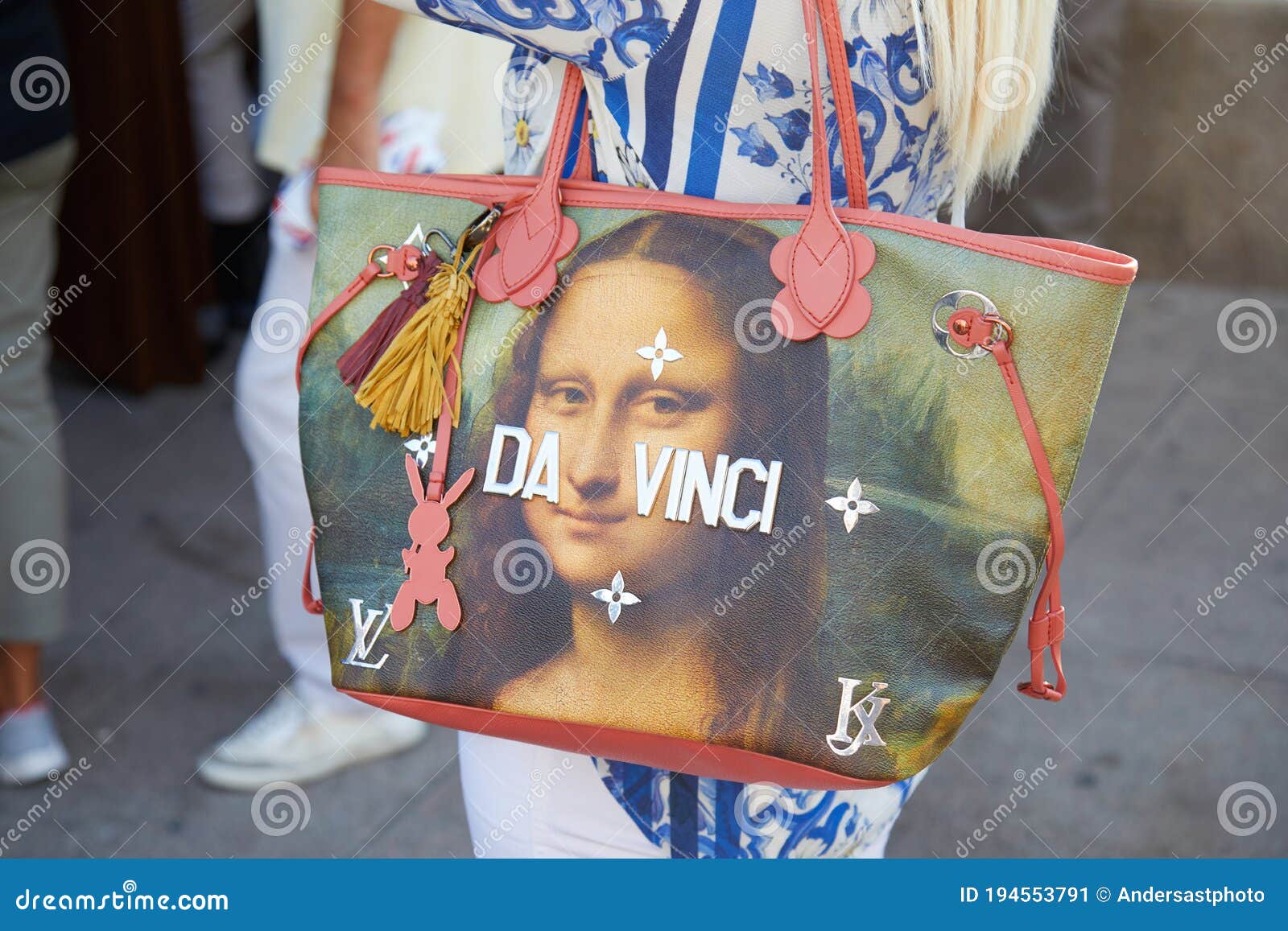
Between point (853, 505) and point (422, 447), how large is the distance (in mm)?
463

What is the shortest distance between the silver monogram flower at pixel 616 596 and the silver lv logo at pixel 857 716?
0.22 metres

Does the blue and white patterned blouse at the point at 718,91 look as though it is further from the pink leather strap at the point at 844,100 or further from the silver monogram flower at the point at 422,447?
the silver monogram flower at the point at 422,447

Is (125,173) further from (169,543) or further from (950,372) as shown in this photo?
(950,372)

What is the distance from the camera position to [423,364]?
1.34 metres

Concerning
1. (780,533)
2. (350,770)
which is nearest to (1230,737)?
(350,770)
